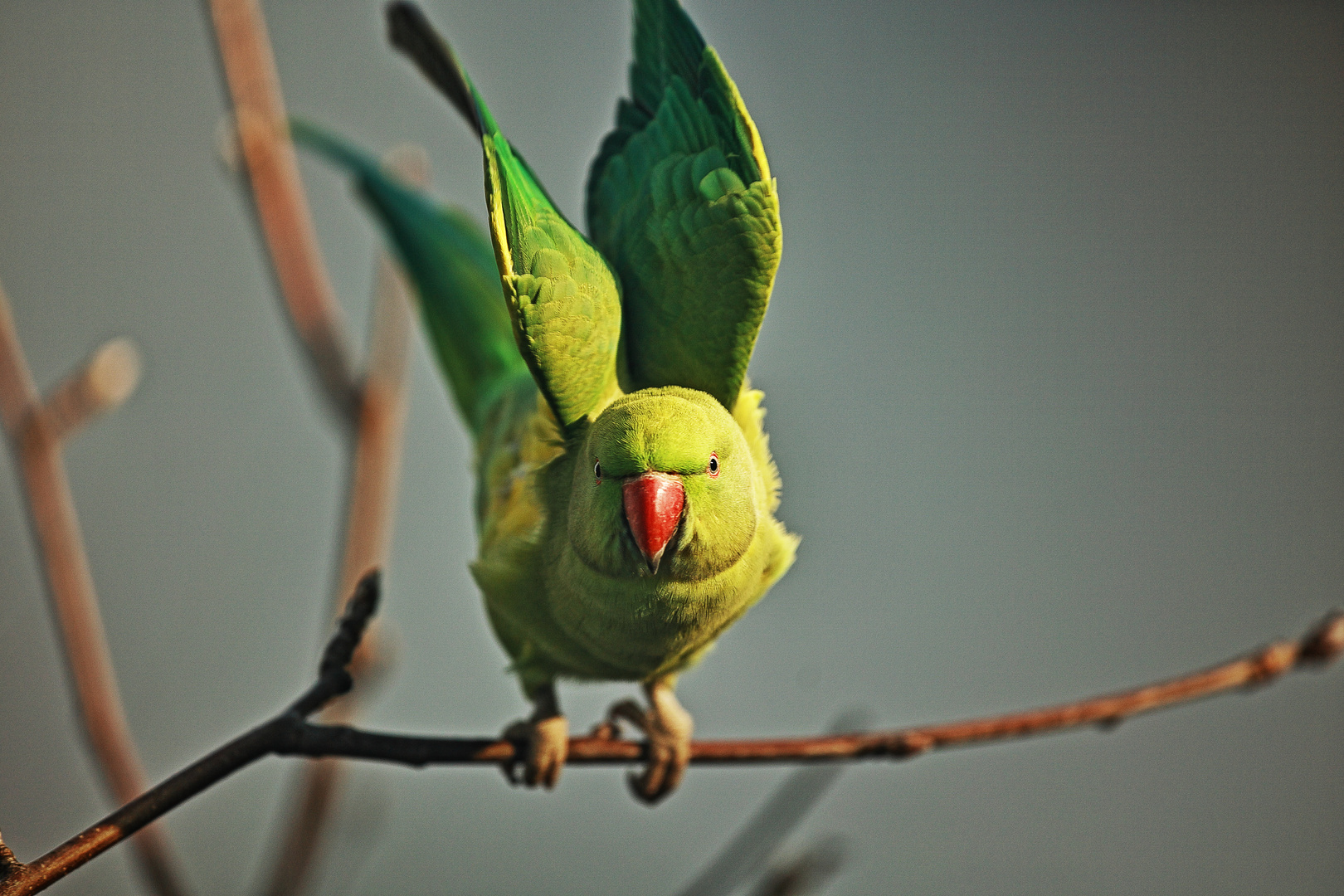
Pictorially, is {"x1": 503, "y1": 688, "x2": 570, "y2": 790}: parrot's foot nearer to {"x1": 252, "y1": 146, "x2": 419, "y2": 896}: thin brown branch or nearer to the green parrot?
the green parrot

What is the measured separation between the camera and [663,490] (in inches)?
41.8

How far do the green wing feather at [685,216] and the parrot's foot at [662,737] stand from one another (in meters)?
0.52

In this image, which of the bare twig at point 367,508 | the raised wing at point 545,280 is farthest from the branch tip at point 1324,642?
the bare twig at point 367,508

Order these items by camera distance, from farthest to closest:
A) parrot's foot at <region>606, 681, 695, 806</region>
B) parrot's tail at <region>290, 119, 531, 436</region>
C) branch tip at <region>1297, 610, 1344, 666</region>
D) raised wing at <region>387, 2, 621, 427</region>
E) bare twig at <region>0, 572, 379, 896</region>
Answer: parrot's tail at <region>290, 119, 531, 436</region> → parrot's foot at <region>606, 681, 695, 806</region> → branch tip at <region>1297, 610, 1344, 666</region> → raised wing at <region>387, 2, 621, 427</region> → bare twig at <region>0, 572, 379, 896</region>

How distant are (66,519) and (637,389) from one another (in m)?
0.92

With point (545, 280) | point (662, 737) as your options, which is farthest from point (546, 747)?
point (545, 280)

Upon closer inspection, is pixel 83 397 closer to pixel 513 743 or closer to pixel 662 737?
pixel 513 743

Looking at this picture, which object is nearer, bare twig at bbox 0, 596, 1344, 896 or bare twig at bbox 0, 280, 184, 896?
bare twig at bbox 0, 596, 1344, 896

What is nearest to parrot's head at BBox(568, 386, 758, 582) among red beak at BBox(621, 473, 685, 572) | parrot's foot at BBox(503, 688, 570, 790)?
red beak at BBox(621, 473, 685, 572)

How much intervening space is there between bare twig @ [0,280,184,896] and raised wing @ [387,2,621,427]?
80 centimetres

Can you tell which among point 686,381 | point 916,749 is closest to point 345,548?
point 686,381

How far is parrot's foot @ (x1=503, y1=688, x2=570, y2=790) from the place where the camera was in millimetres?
1400

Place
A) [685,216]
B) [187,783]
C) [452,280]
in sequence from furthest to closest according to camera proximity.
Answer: [452,280] < [685,216] < [187,783]

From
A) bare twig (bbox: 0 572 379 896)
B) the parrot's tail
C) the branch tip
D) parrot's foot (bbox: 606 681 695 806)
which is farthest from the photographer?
the parrot's tail
